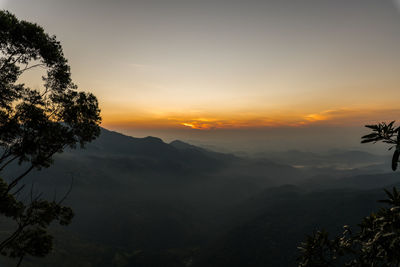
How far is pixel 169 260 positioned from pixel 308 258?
724 ft

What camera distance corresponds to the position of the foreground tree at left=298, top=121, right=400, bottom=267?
6160 millimetres

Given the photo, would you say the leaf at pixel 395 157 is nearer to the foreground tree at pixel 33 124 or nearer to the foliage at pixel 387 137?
the foliage at pixel 387 137

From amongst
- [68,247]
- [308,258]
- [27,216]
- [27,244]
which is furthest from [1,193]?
[68,247]

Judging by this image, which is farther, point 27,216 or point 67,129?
point 67,129

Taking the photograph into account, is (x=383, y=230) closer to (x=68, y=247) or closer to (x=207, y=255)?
(x=207, y=255)

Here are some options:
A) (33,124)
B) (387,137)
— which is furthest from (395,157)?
(33,124)

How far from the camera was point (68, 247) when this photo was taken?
188125mm

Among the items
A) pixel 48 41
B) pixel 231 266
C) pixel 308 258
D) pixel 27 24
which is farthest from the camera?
pixel 231 266

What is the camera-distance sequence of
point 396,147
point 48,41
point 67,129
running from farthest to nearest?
point 67,129 < point 48,41 < point 396,147

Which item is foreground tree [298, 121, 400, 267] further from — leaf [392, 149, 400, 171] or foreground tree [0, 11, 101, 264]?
foreground tree [0, 11, 101, 264]

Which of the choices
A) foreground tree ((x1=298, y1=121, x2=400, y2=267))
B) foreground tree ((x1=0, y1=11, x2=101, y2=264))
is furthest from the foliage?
foreground tree ((x1=0, y1=11, x2=101, y2=264))

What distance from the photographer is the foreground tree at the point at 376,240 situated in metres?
6.16

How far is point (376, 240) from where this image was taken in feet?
21.8

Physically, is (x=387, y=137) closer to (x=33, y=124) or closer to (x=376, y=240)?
(x=376, y=240)
